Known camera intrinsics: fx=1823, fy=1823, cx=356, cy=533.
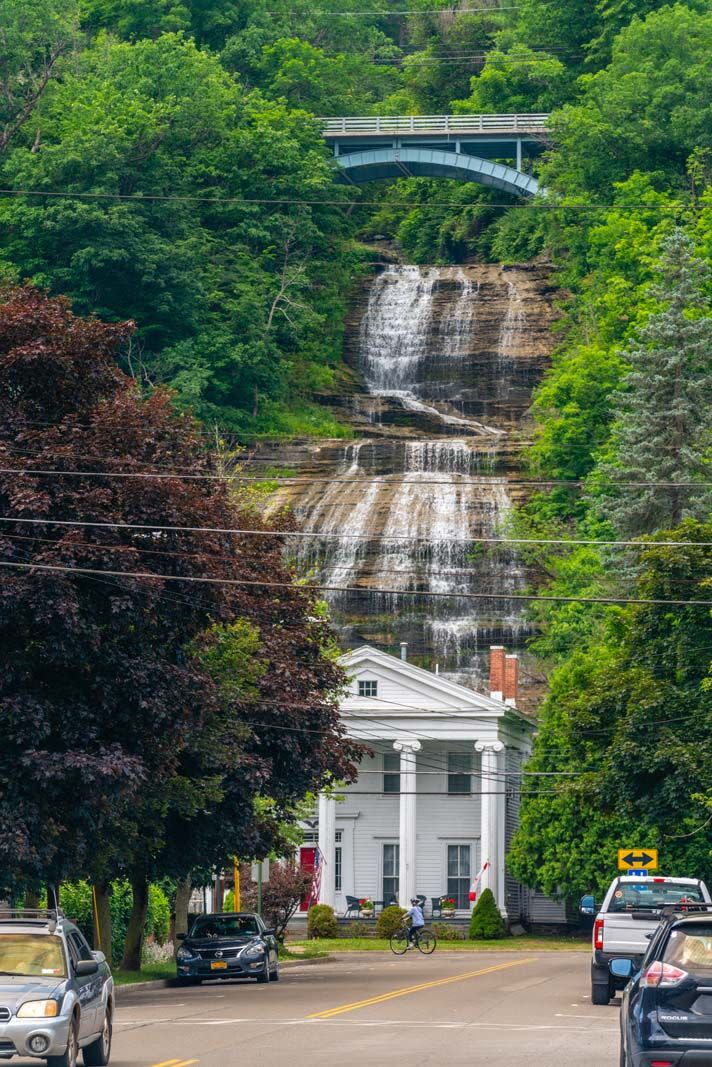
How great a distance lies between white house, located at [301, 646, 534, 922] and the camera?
2518 inches

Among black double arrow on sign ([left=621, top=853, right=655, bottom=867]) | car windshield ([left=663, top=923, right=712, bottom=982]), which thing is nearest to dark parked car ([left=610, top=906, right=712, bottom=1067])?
car windshield ([left=663, top=923, right=712, bottom=982])

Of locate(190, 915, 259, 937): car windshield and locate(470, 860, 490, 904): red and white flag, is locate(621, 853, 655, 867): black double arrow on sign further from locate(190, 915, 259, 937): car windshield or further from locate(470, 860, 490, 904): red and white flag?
locate(470, 860, 490, 904): red and white flag

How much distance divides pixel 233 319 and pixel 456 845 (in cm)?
4318

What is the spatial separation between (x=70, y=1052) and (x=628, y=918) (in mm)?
11489

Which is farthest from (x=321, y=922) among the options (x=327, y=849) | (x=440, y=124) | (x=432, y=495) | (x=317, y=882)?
(x=440, y=124)

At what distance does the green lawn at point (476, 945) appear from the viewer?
180 feet

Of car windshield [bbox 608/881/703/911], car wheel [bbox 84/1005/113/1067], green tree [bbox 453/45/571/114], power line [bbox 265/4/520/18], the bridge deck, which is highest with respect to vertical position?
power line [bbox 265/4/520/18]

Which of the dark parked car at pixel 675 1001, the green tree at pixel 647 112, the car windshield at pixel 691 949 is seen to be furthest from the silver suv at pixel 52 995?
the green tree at pixel 647 112

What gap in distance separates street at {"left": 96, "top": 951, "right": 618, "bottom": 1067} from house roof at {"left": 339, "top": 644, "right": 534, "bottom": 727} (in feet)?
84.4

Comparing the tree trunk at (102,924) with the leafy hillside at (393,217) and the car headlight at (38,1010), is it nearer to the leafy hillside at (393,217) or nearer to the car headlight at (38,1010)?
the car headlight at (38,1010)

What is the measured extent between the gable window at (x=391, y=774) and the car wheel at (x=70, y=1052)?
49332mm

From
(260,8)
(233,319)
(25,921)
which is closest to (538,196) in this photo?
(233,319)

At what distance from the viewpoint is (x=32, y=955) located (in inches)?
717

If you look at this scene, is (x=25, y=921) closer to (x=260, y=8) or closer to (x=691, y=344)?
(x=691, y=344)
